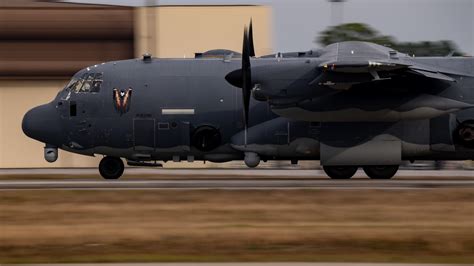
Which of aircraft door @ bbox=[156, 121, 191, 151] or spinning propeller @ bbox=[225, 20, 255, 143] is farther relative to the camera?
aircraft door @ bbox=[156, 121, 191, 151]

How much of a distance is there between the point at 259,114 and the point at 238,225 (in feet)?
41.0

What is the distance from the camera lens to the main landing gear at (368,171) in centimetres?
3666

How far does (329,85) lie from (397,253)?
14.0 meters

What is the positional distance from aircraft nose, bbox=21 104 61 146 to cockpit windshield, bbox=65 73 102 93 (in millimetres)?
1106

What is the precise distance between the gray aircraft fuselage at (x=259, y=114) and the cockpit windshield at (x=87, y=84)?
51 millimetres

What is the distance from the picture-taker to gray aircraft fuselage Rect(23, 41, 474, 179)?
34531 mm

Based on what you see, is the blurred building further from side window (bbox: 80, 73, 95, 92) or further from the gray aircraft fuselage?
the gray aircraft fuselage

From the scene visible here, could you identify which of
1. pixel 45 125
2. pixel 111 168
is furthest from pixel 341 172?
pixel 45 125

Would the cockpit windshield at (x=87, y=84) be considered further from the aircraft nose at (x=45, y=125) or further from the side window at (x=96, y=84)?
the aircraft nose at (x=45, y=125)

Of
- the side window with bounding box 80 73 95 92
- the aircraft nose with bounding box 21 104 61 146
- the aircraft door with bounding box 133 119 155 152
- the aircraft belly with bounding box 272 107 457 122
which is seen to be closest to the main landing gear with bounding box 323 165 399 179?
the aircraft belly with bounding box 272 107 457 122

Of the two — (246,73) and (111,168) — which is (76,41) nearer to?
(111,168)

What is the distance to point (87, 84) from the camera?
36969 mm

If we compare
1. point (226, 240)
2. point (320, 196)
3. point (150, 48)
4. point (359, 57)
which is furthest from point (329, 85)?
point (150, 48)

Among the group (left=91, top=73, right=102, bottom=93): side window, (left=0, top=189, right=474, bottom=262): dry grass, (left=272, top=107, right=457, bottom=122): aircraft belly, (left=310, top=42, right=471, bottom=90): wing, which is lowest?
(left=0, top=189, right=474, bottom=262): dry grass
